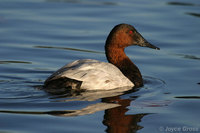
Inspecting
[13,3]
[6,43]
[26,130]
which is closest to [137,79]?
[26,130]

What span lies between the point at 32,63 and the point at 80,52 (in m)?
1.19

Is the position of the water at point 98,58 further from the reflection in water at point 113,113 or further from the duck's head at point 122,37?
the duck's head at point 122,37

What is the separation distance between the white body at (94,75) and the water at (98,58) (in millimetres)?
198

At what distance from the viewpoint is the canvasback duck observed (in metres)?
7.18

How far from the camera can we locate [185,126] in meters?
5.90

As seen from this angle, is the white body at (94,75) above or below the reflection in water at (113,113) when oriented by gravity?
above

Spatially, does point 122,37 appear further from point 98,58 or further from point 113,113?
point 113,113

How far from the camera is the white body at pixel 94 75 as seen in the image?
7.21 metres

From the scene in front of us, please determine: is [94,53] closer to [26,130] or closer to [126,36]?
[126,36]

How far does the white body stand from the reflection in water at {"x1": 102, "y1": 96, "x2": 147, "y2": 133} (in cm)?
71

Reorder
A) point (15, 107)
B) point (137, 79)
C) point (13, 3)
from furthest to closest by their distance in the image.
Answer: point (13, 3), point (137, 79), point (15, 107)

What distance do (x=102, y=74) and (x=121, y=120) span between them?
1424 millimetres

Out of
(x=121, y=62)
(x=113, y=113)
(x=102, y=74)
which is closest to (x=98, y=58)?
(x=121, y=62)

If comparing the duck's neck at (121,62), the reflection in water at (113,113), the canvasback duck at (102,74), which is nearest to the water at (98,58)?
the reflection in water at (113,113)
